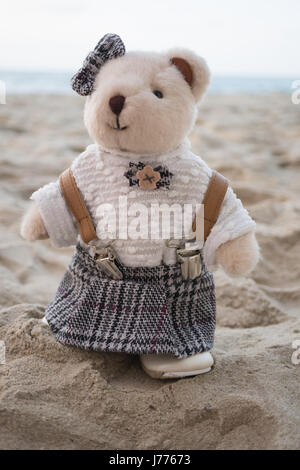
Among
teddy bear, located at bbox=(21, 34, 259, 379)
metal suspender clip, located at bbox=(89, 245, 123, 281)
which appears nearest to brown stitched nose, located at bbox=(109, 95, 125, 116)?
teddy bear, located at bbox=(21, 34, 259, 379)

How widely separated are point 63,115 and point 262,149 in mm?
2309

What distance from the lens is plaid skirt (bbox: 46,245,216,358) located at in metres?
1.16

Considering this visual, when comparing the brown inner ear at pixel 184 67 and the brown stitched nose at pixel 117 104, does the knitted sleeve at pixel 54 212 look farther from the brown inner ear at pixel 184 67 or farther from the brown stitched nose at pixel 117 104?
the brown inner ear at pixel 184 67

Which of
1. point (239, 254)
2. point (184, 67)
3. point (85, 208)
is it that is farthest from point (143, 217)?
point (184, 67)

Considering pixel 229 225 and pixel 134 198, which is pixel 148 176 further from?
pixel 229 225

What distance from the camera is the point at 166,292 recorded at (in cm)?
121

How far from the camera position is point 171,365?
1.17 m

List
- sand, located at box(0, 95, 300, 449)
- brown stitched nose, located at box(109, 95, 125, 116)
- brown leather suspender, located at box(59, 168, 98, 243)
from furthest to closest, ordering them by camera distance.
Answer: brown leather suspender, located at box(59, 168, 98, 243) < brown stitched nose, located at box(109, 95, 125, 116) < sand, located at box(0, 95, 300, 449)

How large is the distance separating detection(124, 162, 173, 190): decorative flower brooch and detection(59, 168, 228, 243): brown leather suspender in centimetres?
12

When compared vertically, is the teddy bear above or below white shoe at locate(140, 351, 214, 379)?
above

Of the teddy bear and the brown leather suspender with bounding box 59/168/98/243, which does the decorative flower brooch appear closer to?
the teddy bear

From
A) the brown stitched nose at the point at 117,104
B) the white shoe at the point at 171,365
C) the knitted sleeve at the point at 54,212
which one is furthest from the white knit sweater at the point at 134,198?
the white shoe at the point at 171,365
